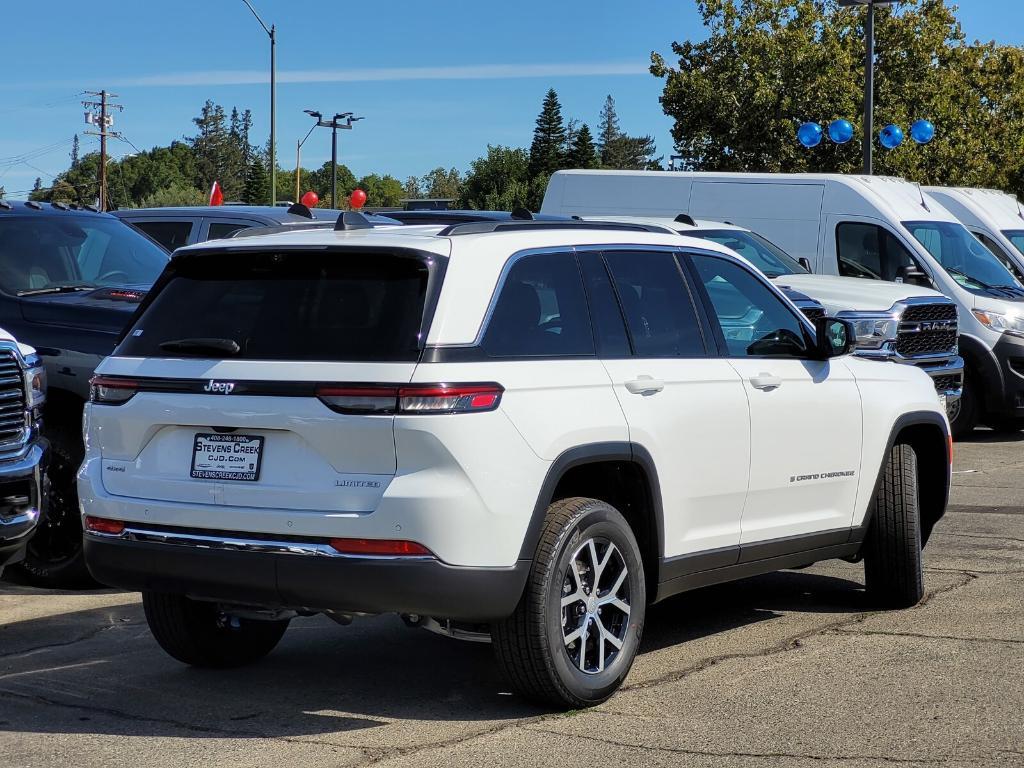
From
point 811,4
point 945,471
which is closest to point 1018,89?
point 811,4

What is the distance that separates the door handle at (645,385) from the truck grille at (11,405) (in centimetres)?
303

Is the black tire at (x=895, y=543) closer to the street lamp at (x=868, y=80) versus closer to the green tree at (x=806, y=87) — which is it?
the street lamp at (x=868, y=80)

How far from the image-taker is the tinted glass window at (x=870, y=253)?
1647cm

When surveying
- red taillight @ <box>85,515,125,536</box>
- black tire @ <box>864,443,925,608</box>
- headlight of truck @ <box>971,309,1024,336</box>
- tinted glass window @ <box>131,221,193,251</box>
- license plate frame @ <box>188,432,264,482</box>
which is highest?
tinted glass window @ <box>131,221,193,251</box>

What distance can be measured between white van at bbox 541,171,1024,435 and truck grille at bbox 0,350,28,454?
9615 millimetres

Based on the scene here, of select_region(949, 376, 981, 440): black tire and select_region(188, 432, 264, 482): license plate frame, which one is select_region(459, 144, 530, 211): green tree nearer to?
select_region(949, 376, 981, 440): black tire

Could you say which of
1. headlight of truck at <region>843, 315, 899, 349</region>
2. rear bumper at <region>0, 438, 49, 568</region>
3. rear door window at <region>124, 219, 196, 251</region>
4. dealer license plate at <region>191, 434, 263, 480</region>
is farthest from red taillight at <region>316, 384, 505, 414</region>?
headlight of truck at <region>843, 315, 899, 349</region>

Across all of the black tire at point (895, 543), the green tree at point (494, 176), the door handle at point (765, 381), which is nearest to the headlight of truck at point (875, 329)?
the black tire at point (895, 543)

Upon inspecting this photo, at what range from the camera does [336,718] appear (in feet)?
18.4

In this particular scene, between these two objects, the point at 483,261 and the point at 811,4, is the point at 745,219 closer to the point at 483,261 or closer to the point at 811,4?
the point at 483,261

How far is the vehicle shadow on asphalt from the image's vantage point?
5594 mm

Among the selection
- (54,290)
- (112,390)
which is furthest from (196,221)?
(112,390)

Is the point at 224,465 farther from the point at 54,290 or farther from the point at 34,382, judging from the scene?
the point at 54,290

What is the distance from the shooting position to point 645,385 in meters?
5.90
